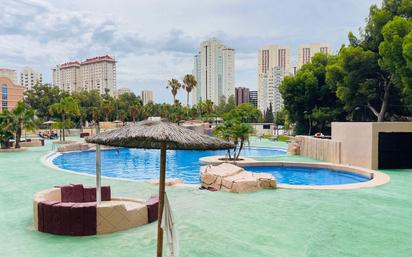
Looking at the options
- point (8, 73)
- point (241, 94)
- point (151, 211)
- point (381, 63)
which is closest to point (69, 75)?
point (8, 73)

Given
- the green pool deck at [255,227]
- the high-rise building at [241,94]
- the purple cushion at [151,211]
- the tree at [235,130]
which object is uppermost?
the high-rise building at [241,94]

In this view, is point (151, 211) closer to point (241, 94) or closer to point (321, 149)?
point (321, 149)

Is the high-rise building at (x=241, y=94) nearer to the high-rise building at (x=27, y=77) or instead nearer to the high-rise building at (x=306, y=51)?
the high-rise building at (x=306, y=51)

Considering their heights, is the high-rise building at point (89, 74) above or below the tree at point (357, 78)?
above

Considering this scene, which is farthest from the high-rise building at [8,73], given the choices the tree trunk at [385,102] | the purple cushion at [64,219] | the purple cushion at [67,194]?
the purple cushion at [64,219]

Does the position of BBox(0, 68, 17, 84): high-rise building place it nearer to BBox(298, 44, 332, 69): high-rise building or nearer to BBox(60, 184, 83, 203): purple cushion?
BBox(298, 44, 332, 69): high-rise building

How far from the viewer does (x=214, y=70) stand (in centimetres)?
11800

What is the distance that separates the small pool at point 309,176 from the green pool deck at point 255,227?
430 cm

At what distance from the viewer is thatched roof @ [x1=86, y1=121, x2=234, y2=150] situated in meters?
4.98

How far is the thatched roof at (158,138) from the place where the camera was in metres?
4.98

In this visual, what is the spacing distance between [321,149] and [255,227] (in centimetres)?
1556

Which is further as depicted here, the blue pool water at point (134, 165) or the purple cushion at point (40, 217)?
the blue pool water at point (134, 165)

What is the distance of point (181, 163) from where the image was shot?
23969 mm

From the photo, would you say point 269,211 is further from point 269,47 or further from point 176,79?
point 269,47
